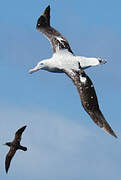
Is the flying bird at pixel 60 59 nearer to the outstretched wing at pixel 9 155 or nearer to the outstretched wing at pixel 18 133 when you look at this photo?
the outstretched wing at pixel 18 133

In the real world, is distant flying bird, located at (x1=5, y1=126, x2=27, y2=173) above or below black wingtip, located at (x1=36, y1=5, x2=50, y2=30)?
below

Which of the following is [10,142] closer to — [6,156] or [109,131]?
[6,156]

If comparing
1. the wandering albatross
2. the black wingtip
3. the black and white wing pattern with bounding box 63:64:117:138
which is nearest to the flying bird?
the wandering albatross

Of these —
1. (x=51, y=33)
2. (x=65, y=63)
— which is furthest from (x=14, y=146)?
(x=65, y=63)

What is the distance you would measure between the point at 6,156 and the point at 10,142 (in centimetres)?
100

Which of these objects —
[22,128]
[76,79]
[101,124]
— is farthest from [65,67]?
[22,128]

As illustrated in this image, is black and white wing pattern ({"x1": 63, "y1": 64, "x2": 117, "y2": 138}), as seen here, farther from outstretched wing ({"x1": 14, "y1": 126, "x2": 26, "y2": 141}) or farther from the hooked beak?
outstretched wing ({"x1": 14, "y1": 126, "x2": 26, "y2": 141})

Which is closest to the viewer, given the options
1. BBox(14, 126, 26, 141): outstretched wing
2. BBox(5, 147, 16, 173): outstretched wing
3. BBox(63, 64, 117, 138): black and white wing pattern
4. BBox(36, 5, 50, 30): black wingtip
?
BBox(63, 64, 117, 138): black and white wing pattern

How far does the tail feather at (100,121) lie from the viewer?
129 feet

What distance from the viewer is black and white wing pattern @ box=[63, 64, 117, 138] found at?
131 feet

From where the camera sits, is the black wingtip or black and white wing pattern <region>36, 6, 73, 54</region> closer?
black and white wing pattern <region>36, 6, 73, 54</region>

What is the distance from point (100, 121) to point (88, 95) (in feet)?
6.29

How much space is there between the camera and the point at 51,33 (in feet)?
157

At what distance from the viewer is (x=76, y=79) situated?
41.4m
